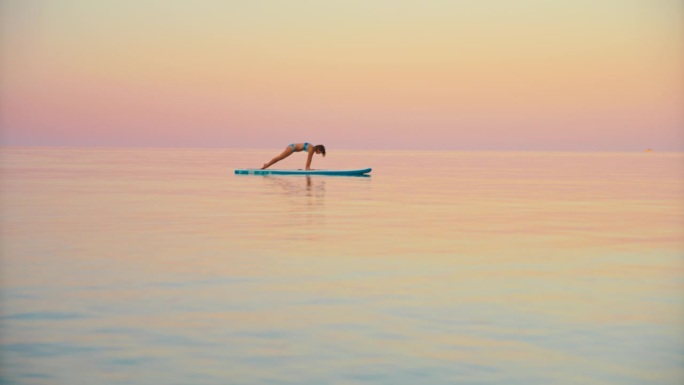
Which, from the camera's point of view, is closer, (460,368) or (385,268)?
(460,368)

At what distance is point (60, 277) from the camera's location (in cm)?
1249

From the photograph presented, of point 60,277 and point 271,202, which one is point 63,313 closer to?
point 60,277

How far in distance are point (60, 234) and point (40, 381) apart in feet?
36.6

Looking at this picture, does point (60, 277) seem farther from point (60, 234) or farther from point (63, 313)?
point (60, 234)

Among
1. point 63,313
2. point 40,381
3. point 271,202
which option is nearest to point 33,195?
point 271,202

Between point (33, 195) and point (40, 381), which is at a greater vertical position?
point (33, 195)

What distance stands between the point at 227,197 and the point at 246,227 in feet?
34.5

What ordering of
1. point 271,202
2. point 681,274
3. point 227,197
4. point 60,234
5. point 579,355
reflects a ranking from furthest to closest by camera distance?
1. point 227,197
2. point 271,202
3. point 60,234
4. point 681,274
5. point 579,355

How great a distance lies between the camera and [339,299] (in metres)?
10.9

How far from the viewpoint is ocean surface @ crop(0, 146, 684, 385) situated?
25.7 ft

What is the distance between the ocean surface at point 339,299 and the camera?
308 inches

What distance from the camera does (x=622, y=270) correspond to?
13.7 meters

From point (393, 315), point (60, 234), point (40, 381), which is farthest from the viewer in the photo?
point (60, 234)

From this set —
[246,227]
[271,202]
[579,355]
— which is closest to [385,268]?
[579,355]
